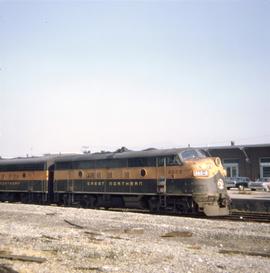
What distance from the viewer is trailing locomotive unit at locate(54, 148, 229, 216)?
20438 millimetres

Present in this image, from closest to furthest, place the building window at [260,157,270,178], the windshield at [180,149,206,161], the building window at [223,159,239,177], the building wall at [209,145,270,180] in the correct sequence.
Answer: the windshield at [180,149,206,161] < the building window at [260,157,270,178] < the building wall at [209,145,270,180] < the building window at [223,159,239,177]

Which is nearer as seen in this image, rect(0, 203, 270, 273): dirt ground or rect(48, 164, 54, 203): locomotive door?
rect(0, 203, 270, 273): dirt ground

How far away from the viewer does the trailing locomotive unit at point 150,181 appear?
20438 mm

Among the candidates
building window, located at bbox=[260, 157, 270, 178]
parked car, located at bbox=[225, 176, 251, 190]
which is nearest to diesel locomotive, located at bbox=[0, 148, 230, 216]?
parked car, located at bbox=[225, 176, 251, 190]

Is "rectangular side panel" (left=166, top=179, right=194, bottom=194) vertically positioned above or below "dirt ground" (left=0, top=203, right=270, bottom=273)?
above

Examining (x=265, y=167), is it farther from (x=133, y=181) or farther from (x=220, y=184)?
(x=220, y=184)

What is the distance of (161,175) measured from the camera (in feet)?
72.0

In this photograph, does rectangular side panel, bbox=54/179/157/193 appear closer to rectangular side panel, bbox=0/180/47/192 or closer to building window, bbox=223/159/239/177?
rectangular side panel, bbox=0/180/47/192

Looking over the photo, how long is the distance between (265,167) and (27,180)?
3953 centimetres

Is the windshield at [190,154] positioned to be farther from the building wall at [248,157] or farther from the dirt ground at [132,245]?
the building wall at [248,157]

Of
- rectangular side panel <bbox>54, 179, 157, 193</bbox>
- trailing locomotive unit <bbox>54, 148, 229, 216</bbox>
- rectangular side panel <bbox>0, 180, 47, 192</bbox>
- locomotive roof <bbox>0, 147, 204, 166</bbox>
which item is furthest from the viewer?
rectangular side panel <bbox>0, 180, 47, 192</bbox>

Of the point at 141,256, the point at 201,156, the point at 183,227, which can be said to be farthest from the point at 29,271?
the point at 201,156

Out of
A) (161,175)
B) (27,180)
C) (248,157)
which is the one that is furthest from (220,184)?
(248,157)

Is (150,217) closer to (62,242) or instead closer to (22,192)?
(62,242)
